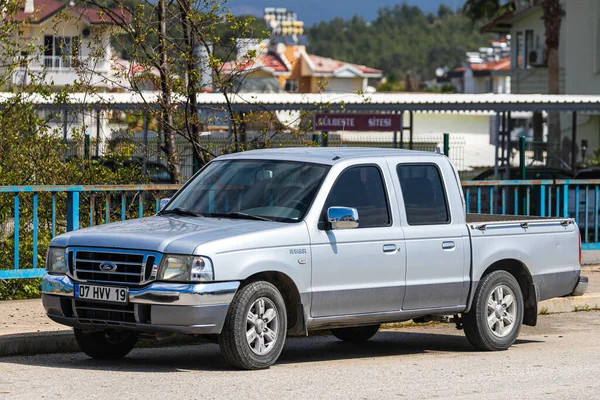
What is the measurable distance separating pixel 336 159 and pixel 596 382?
2.73 metres

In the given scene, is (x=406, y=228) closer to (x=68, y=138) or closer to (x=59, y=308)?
(x=59, y=308)

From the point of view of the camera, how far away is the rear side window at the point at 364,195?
9.71 m

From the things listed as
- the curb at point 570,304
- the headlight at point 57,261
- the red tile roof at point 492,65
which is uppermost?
the red tile roof at point 492,65

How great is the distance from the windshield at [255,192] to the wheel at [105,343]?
3.74 ft

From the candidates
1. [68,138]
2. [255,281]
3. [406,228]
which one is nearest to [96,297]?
[255,281]

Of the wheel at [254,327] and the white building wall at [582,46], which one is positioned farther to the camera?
the white building wall at [582,46]

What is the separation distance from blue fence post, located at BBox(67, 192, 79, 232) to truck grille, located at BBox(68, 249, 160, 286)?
11.1 ft

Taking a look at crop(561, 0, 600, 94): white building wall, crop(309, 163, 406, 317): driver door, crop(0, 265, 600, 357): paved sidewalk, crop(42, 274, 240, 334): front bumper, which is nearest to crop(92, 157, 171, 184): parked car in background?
crop(0, 265, 600, 357): paved sidewalk

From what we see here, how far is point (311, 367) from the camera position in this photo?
954 centimetres

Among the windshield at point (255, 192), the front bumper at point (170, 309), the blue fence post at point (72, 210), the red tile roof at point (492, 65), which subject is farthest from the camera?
the red tile roof at point (492, 65)

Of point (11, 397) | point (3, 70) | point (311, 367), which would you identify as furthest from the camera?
point (3, 70)

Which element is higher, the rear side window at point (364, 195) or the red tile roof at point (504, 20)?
the red tile roof at point (504, 20)

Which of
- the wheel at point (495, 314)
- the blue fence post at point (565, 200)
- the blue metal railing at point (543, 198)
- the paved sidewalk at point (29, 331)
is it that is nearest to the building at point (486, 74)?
the blue metal railing at point (543, 198)

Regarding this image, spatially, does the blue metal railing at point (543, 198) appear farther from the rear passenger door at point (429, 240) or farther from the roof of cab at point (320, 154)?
the roof of cab at point (320, 154)
